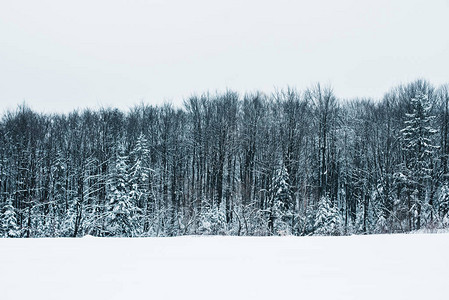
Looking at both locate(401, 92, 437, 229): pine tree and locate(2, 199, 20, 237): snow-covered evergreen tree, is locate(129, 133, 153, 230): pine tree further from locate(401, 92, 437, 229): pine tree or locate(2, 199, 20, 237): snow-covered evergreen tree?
locate(401, 92, 437, 229): pine tree

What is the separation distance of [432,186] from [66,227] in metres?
26.0

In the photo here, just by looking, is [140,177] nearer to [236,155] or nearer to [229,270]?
[236,155]

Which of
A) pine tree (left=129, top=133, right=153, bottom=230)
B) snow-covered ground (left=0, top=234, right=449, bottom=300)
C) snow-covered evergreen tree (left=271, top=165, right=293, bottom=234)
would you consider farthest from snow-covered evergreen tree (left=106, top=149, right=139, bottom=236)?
snow-covered ground (left=0, top=234, right=449, bottom=300)

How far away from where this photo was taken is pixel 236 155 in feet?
97.0

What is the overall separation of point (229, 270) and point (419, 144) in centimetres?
2487

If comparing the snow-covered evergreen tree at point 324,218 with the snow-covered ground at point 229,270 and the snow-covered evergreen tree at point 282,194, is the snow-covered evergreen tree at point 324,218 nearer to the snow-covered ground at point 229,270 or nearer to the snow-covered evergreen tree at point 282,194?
the snow-covered evergreen tree at point 282,194

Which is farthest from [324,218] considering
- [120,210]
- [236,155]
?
[120,210]

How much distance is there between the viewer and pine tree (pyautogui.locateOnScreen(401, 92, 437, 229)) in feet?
73.9

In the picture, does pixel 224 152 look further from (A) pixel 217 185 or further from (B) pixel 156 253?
(B) pixel 156 253

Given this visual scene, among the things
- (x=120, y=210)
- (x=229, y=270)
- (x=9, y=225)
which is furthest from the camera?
(x=9, y=225)

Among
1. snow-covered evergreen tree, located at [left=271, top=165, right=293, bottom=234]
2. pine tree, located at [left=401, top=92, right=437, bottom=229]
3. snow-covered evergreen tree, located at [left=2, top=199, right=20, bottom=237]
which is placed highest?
pine tree, located at [left=401, top=92, right=437, bottom=229]

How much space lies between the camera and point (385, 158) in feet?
84.6

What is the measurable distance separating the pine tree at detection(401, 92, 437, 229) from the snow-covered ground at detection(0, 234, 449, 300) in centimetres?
2203

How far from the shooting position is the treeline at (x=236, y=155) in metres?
22.6
